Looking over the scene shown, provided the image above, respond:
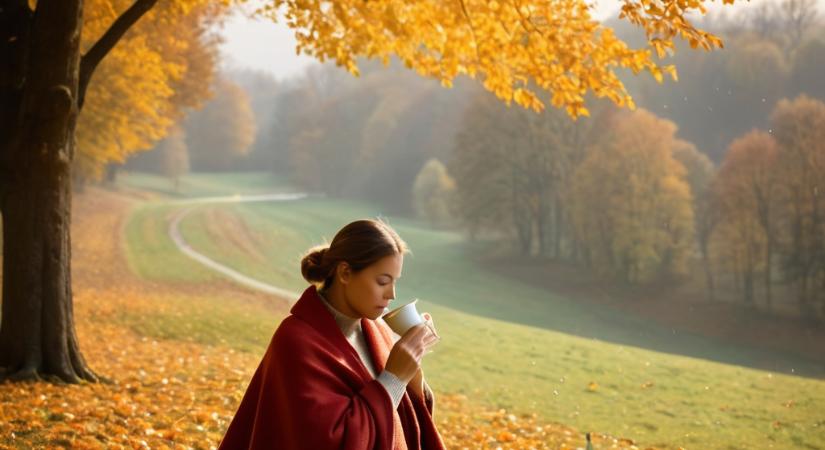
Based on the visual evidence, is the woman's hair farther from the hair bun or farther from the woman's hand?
the woman's hand

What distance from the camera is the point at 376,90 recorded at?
6222 cm

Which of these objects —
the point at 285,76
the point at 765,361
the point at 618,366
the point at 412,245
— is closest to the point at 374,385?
the point at 618,366

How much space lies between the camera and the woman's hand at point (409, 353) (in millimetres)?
3016

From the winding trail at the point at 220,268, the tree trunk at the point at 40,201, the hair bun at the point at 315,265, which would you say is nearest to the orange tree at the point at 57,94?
the tree trunk at the point at 40,201

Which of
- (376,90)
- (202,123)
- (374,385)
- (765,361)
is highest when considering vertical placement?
(376,90)


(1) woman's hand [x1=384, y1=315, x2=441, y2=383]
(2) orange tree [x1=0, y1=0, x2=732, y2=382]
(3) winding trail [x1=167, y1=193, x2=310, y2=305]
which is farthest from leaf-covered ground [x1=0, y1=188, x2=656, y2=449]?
(3) winding trail [x1=167, y1=193, x2=310, y2=305]

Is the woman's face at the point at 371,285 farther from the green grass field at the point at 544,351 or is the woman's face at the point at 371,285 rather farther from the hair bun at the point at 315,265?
the green grass field at the point at 544,351

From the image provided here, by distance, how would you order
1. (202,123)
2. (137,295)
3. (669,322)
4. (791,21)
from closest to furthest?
(137,295) → (669,322) → (791,21) → (202,123)

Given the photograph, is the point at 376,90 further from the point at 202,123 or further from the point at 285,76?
the point at 285,76

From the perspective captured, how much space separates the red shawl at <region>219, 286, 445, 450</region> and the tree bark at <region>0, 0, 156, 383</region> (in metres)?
5.12

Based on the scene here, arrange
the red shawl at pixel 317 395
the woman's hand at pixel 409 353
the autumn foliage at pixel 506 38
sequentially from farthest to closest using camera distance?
the autumn foliage at pixel 506 38
the woman's hand at pixel 409 353
the red shawl at pixel 317 395

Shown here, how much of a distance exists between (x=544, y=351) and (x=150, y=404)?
1085 centimetres

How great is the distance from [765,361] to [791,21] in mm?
13366

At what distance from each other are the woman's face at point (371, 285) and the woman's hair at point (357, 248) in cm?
3
